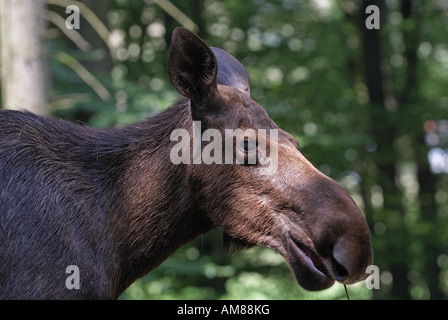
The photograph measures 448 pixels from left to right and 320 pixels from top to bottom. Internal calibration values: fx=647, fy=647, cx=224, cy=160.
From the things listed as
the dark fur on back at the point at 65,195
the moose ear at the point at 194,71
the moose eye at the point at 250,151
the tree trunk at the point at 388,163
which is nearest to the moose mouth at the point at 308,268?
the moose eye at the point at 250,151

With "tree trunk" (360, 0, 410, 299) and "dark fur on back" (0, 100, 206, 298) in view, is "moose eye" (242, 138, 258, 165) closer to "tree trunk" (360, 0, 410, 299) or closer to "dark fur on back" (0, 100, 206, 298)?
"dark fur on back" (0, 100, 206, 298)

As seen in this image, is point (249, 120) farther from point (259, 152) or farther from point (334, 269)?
point (334, 269)

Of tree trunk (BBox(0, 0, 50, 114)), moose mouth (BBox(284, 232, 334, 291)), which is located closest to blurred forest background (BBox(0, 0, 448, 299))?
tree trunk (BBox(0, 0, 50, 114))

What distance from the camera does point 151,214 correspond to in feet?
14.0

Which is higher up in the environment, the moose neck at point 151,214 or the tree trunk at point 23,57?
the tree trunk at point 23,57

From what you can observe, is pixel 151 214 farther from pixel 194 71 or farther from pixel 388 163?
pixel 388 163

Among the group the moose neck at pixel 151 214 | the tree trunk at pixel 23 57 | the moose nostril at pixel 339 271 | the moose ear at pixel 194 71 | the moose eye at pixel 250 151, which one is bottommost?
the moose nostril at pixel 339 271

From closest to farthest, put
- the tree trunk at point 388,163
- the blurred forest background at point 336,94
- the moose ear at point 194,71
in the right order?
the moose ear at point 194,71, the blurred forest background at point 336,94, the tree trunk at point 388,163

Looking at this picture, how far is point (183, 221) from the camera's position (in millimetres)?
4273

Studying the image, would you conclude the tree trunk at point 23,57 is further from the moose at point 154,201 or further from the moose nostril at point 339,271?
the moose nostril at point 339,271

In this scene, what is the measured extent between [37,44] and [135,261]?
409 centimetres

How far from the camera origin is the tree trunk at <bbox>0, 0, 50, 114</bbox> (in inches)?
290

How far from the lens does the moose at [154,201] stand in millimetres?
3713

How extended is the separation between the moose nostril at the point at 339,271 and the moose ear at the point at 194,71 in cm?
129
